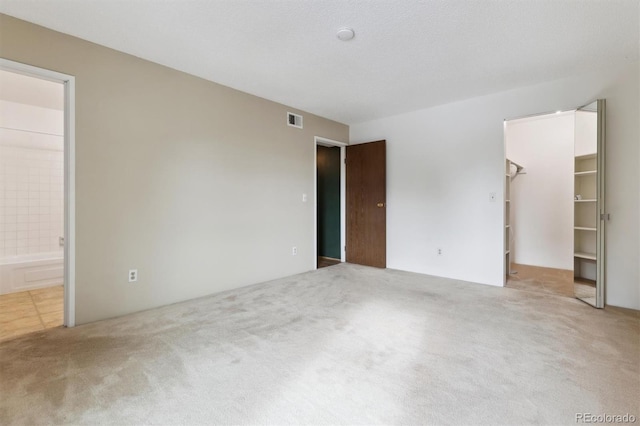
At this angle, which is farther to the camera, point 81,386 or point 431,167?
point 431,167

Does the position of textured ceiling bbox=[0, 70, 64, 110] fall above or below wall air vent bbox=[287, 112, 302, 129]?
above

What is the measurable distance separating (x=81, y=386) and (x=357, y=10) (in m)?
3.09

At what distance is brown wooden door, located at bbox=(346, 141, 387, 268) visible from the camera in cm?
482

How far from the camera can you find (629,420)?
1.41 metres

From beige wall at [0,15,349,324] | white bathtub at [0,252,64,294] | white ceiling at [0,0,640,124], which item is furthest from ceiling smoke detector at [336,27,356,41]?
white bathtub at [0,252,64,294]

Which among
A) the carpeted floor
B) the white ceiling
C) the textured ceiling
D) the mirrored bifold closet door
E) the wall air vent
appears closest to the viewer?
the carpeted floor

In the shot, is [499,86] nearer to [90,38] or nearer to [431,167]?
[431,167]

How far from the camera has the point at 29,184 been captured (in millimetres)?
4062

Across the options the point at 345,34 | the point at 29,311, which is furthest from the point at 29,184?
the point at 345,34

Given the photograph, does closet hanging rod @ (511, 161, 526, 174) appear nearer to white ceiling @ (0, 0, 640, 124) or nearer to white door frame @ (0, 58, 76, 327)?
white ceiling @ (0, 0, 640, 124)

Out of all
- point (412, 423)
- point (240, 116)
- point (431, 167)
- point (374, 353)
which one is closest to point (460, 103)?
point (431, 167)

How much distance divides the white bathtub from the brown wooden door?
4.50 meters

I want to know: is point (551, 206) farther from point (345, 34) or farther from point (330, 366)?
point (330, 366)

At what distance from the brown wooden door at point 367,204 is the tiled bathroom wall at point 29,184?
466cm
